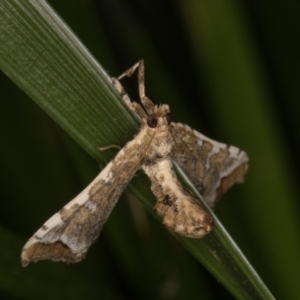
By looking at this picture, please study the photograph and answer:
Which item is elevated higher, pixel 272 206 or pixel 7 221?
pixel 7 221

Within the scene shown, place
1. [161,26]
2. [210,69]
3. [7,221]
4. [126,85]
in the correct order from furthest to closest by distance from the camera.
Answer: [161,26], [126,85], [7,221], [210,69]

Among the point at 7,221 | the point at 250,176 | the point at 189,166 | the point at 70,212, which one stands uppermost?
the point at 70,212

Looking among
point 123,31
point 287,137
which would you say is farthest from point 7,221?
point 287,137

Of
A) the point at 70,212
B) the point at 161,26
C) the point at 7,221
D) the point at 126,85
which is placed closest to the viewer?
the point at 70,212

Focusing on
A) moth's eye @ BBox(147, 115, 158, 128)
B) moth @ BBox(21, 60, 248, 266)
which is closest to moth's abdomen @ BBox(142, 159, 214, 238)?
moth @ BBox(21, 60, 248, 266)

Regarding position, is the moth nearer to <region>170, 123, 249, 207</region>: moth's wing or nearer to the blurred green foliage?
<region>170, 123, 249, 207</region>: moth's wing

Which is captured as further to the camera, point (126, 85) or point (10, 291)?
point (126, 85)

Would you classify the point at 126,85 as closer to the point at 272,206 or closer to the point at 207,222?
the point at 272,206
